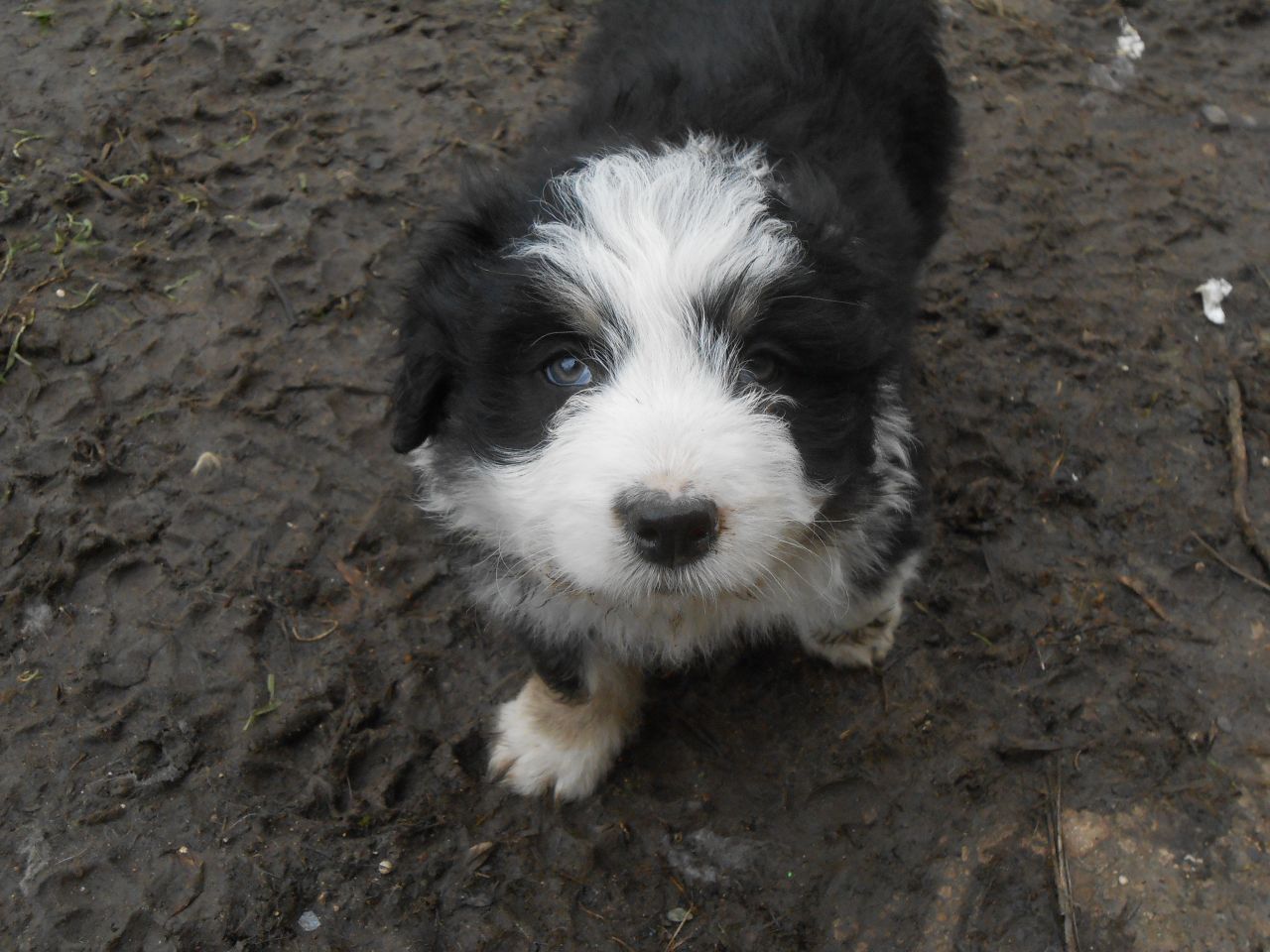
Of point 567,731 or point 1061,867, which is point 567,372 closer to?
point 567,731

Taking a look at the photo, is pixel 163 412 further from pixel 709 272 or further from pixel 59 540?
pixel 709 272

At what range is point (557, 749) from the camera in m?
2.65

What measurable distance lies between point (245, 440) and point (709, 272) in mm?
1973

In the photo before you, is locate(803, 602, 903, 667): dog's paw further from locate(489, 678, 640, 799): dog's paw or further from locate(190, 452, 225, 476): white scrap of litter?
locate(190, 452, 225, 476): white scrap of litter

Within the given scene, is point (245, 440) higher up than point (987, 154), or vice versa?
point (987, 154)

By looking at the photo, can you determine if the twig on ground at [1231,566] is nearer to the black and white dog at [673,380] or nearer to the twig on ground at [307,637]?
the black and white dog at [673,380]

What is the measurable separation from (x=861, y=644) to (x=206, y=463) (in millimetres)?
2081

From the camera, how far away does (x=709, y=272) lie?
1.85m

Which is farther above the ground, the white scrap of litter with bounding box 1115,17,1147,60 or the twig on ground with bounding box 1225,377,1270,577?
the white scrap of litter with bounding box 1115,17,1147,60

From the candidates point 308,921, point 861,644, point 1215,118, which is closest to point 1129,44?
Result: point 1215,118

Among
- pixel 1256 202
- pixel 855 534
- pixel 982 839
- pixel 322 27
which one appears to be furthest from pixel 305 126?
pixel 1256 202

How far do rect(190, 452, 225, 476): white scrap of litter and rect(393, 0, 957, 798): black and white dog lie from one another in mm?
951

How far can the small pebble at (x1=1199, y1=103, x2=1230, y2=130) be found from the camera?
14.1 ft

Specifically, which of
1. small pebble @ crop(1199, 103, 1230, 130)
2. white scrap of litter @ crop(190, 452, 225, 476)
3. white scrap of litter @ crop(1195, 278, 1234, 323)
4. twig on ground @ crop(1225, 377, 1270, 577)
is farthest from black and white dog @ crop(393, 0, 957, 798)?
small pebble @ crop(1199, 103, 1230, 130)
